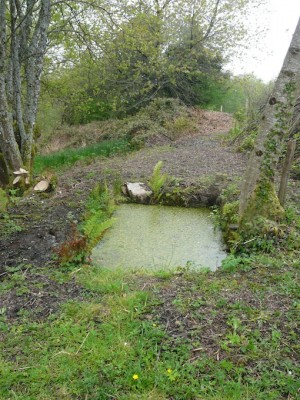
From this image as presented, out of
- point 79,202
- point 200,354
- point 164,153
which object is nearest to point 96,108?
point 164,153

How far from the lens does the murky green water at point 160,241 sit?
4.39 meters

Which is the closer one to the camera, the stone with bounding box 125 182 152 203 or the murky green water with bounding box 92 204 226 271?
the murky green water with bounding box 92 204 226 271

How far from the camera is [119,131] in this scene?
12711 mm

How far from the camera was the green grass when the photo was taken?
955 cm

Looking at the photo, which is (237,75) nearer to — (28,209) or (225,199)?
(225,199)

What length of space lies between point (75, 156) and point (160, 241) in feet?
19.1

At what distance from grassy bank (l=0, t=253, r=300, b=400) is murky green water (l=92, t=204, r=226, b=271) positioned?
0.79 m

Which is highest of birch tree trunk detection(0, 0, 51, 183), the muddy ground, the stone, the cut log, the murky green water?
birch tree trunk detection(0, 0, 51, 183)

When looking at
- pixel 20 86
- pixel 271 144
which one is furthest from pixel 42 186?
pixel 271 144

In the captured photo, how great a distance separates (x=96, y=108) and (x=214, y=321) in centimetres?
1357

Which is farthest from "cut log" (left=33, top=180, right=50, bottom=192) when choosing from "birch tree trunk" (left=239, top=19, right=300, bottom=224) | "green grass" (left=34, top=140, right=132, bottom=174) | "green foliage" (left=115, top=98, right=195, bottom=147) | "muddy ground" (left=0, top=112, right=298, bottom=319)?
"green foliage" (left=115, top=98, right=195, bottom=147)

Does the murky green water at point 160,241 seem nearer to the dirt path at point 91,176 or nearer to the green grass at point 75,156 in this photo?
the dirt path at point 91,176

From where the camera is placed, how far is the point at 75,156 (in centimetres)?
994

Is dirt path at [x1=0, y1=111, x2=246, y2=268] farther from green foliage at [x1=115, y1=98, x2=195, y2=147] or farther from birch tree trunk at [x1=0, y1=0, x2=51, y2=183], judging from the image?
birch tree trunk at [x1=0, y1=0, x2=51, y2=183]
